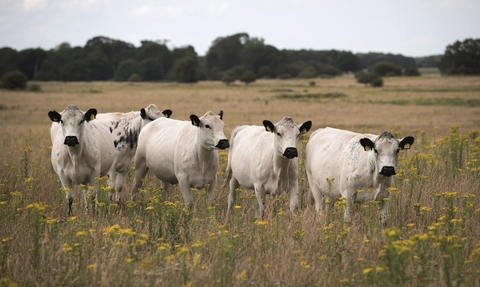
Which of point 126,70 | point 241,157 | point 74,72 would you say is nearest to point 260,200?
point 241,157

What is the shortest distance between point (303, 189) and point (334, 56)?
148437mm

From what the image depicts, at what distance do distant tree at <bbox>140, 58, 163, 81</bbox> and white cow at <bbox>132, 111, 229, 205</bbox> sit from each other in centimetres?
10481

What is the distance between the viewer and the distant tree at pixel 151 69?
376 feet

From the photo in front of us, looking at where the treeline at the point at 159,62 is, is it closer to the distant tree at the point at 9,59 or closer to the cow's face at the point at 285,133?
the distant tree at the point at 9,59

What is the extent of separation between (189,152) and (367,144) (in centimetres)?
332

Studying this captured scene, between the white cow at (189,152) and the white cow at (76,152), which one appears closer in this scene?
the white cow at (76,152)

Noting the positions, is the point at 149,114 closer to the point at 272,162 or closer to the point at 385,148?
the point at 272,162

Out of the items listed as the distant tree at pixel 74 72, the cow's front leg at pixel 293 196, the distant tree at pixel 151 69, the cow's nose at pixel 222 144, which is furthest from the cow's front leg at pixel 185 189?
the distant tree at pixel 151 69

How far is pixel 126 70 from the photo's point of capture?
11256cm

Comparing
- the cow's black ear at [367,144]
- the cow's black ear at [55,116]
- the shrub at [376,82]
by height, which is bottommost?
the shrub at [376,82]

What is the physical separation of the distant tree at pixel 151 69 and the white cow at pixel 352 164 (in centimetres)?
10655

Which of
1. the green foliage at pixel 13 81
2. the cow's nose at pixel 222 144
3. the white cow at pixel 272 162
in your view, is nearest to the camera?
the white cow at pixel 272 162

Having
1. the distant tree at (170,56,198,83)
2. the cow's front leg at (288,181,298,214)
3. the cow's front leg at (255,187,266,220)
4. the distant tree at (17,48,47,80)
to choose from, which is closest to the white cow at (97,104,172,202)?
the cow's front leg at (255,187,266,220)

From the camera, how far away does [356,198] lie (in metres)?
8.36
